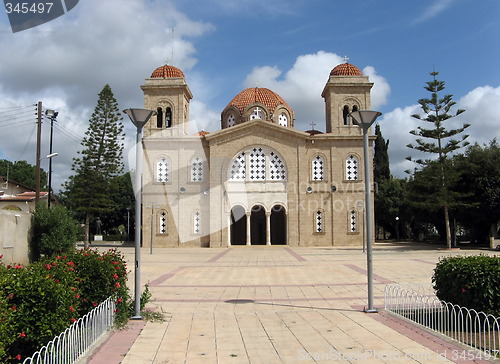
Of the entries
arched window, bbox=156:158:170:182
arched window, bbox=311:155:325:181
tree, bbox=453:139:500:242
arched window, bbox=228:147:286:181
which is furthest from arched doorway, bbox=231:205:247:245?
tree, bbox=453:139:500:242

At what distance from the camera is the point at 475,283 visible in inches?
265

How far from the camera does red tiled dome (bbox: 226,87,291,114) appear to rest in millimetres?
35656

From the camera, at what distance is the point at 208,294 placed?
436 inches

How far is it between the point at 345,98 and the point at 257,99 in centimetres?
698

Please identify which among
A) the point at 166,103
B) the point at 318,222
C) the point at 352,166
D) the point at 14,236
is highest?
the point at 166,103

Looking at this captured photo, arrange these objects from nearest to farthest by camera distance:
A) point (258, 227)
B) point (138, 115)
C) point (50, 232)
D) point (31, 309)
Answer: point (31, 309), point (138, 115), point (50, 232), point (258, 227)

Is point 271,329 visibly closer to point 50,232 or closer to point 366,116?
point 366,116

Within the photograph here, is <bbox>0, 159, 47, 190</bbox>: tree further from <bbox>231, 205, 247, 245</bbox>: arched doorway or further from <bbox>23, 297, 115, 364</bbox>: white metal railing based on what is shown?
<bbox>23, 297, 115, 364</bbox>: white metal railing

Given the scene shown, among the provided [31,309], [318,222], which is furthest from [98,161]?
[31,309]

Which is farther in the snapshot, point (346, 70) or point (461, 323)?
point (346, 70)

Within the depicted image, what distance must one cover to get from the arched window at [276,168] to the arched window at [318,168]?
2186 mm

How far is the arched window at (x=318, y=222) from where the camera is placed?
32.0 meters

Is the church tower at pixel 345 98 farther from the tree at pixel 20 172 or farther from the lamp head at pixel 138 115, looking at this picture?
the tree at pixel 20 172

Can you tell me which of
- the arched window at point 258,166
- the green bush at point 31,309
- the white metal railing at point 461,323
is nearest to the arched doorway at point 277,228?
the arched window at point 258,166
